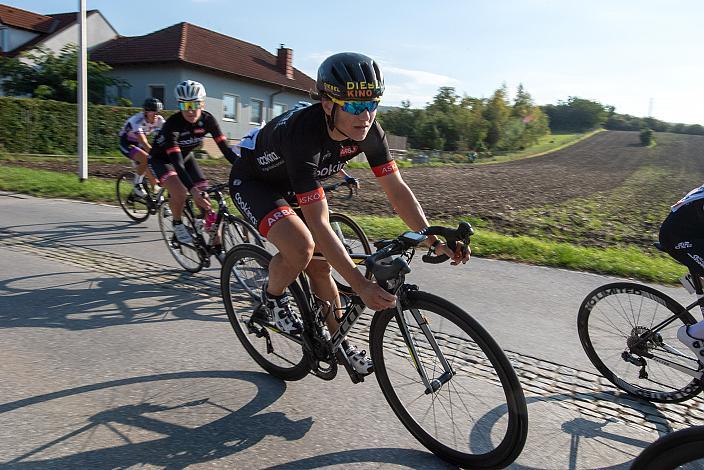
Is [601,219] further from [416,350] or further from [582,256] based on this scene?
[416,350]

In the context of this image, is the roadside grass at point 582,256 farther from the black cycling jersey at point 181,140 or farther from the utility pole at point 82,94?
the utility pole at point 82,94

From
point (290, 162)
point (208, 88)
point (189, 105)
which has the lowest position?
point (290, 162)

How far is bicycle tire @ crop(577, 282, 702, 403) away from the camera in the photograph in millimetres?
3715

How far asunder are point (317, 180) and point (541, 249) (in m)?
5.61

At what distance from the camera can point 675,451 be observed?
2066mm

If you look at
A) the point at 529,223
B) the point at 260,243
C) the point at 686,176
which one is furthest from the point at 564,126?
the point at 260,243

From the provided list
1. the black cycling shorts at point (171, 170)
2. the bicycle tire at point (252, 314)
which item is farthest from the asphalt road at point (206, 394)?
the black cycling shorts at point (171, 170)

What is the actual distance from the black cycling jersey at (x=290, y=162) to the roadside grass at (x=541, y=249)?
469 centimetres

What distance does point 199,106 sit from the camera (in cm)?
670

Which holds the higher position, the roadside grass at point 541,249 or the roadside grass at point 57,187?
the roadside grass at point 541,249

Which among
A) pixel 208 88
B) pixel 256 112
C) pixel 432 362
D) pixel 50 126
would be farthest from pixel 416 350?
pixel 256 112

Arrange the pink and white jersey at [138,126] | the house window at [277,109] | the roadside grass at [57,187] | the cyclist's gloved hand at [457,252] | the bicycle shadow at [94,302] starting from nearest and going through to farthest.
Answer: the cyclist's gloved hand at [457,252]
the bicycle shadow at [94,302]
the pink and white jersey at [138,126]
the roadside grass at [57,187]
the house window at [277,109]

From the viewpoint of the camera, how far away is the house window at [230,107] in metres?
33.8

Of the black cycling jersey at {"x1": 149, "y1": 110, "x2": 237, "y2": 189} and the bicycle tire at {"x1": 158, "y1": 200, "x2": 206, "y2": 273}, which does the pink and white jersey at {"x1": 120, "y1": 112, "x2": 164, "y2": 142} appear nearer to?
the black cycling jersey at {"x1": 149, "y1": 110, "x2": 237, "y2": 189}
